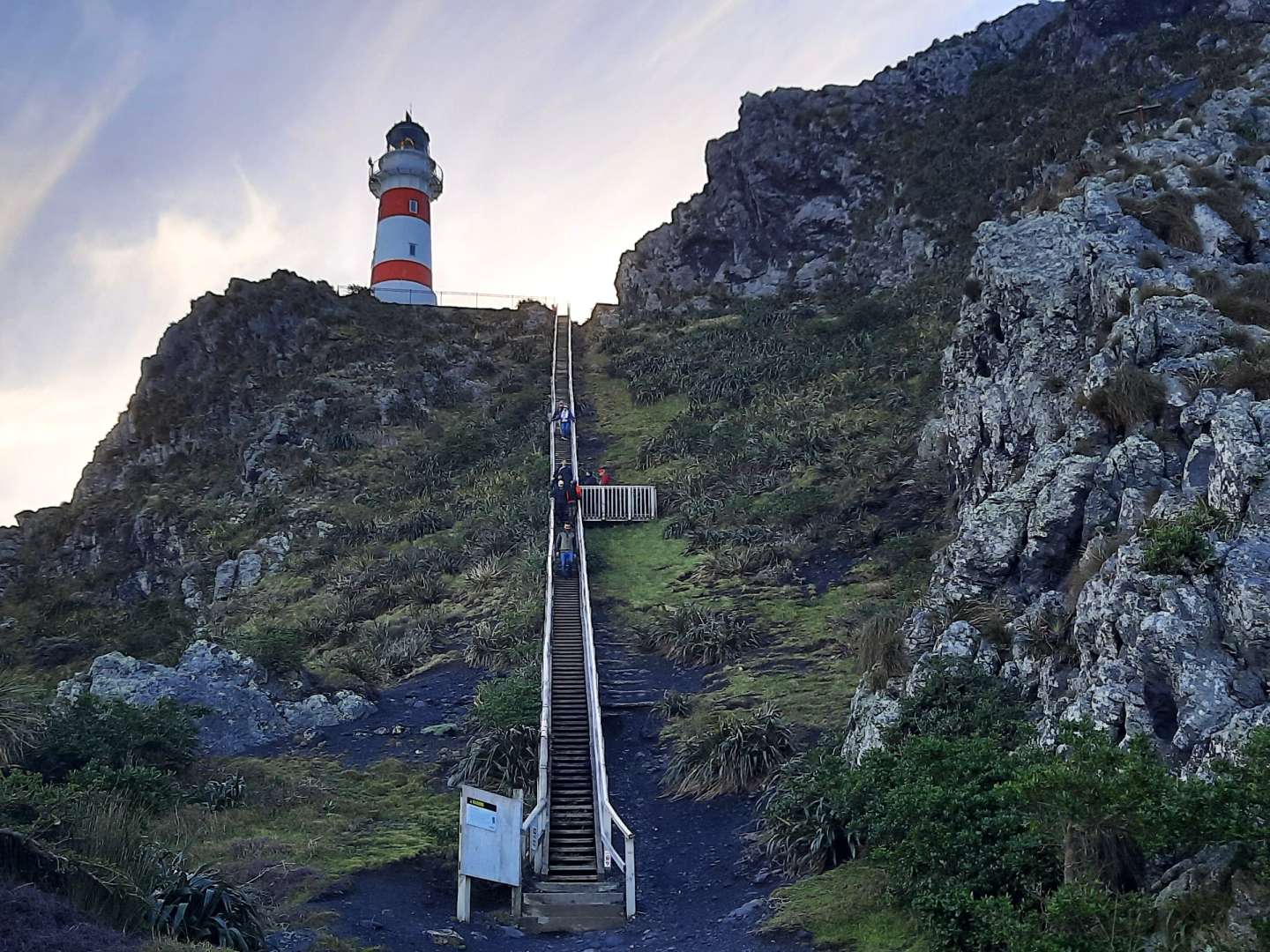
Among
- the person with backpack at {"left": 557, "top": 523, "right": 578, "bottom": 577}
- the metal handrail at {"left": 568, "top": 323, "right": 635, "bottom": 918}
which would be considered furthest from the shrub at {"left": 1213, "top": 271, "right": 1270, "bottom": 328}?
the person with backpack at {"left": 557, "top": 523, "right": 578, "bottom": 577}

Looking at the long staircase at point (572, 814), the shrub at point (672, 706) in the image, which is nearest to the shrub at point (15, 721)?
the long staircase at point (572, 814)

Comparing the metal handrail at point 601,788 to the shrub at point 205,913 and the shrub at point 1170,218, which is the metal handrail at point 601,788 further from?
the shrub at point 1170,218

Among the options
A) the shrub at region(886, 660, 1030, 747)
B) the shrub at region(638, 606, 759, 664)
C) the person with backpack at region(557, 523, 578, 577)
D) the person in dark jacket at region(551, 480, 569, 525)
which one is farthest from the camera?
the person in dark jacket at region(551, 480, 569, 525)

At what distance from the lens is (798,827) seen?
11.2 m

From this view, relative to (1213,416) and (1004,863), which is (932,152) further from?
(1004,863)

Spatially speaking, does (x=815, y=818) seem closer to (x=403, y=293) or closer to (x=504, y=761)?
(x=504, y=761)

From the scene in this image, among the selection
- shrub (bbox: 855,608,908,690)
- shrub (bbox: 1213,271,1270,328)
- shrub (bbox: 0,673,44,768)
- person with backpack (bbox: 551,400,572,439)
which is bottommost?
shrub (bbox: 0,673,44,768)

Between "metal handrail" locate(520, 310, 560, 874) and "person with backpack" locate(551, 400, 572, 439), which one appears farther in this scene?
"person with backpack" locate(551, 400, 572, 439)

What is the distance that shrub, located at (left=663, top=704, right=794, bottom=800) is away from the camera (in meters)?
13.6

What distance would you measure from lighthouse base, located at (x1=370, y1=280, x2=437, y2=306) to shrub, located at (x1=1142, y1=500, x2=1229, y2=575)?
4343cm

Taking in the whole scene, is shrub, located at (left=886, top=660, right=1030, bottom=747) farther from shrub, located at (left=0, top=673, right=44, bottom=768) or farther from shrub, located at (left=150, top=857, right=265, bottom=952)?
shrub, located at (left=0, top=673, right=44, bottom=768)

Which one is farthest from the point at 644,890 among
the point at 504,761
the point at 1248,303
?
the point at 1248,303

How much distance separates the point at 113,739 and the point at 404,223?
137 feet

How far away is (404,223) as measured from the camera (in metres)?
51.6
